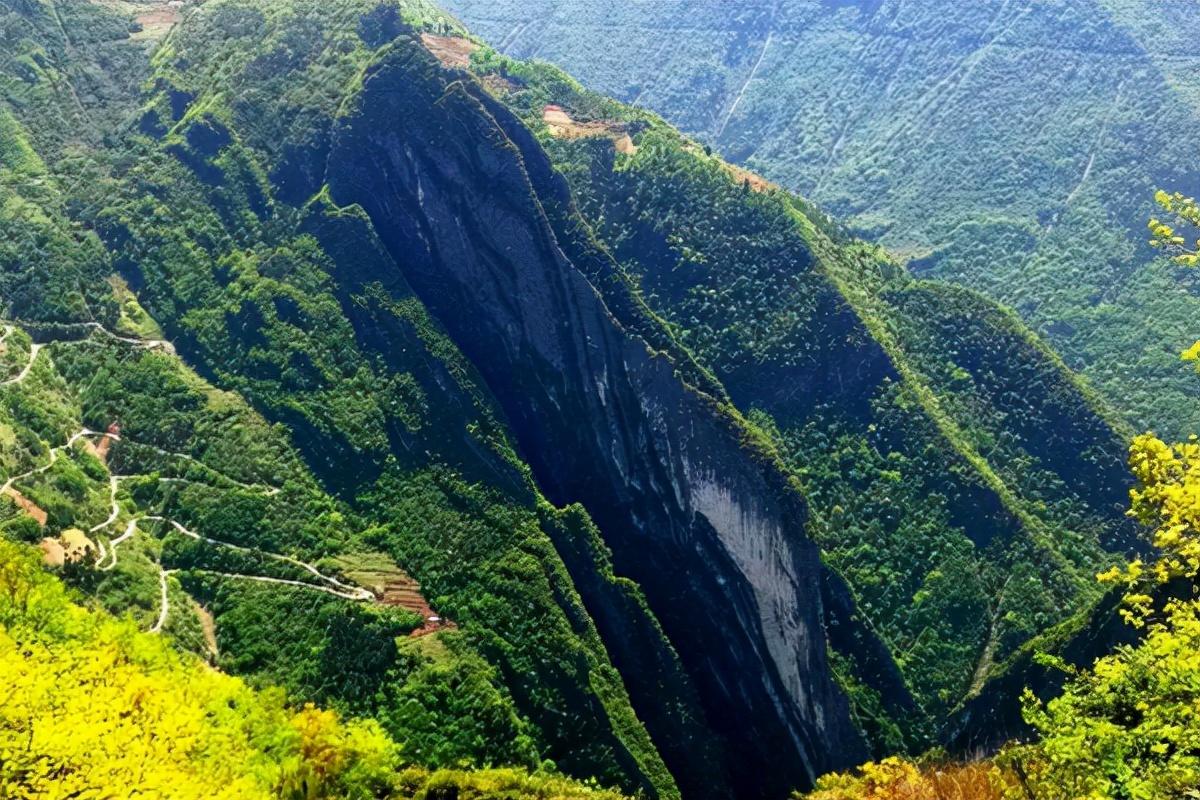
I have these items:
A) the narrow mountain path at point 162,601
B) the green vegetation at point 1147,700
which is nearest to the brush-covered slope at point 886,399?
the narrow mountain path at point 162,601

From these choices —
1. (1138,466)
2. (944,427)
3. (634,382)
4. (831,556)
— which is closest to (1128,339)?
(944,427)

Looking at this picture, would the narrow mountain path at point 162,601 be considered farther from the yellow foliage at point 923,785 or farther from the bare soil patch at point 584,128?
the bare soil patch at point 584,128

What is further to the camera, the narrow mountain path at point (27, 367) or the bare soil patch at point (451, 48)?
the bare soil patch at point (451, 48)

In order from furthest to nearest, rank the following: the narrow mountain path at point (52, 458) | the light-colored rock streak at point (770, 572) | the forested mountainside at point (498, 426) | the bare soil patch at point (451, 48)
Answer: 1. the bare soil patch at point (451, 48)
2. the light-colored rock streak at point (770, 572)
3. the forested mountainside at point (498, 426)
4. the narrow mountain path at point (52, 458)

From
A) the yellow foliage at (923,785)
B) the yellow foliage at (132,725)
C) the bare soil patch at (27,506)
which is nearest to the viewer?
the yellow foliage at (923,785)

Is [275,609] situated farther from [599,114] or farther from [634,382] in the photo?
[599,114]

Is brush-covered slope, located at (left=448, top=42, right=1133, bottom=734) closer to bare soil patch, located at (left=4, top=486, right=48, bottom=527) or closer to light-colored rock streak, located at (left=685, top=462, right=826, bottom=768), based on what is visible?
light-colored rock streak, located at (left=685, top=462, right=826, bottom=768)

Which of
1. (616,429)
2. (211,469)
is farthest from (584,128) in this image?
(211,469)
